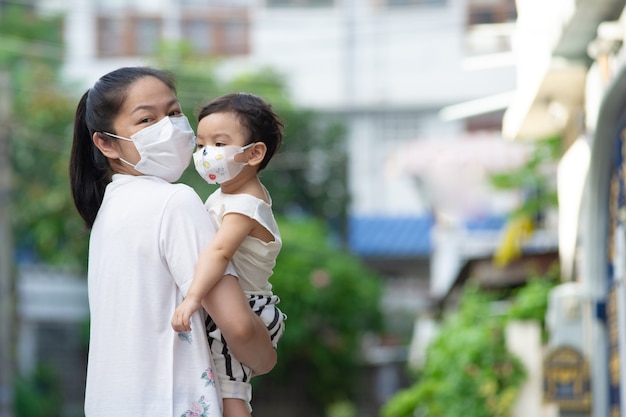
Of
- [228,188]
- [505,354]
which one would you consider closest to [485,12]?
[505,354]

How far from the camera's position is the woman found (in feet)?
10.4

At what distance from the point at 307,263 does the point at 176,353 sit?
2221 centimetres

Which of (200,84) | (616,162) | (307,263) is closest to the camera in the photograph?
(616,162)

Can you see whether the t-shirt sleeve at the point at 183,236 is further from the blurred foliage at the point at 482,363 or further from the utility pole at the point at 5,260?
the utility pole at the point at 5,260

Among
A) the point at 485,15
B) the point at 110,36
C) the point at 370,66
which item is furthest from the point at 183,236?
the point at 110,36

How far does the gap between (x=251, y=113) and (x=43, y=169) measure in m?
23.9

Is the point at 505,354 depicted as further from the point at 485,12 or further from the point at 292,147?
the point at 485,12

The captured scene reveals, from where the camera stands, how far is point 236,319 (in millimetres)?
3152

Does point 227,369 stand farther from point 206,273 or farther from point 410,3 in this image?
point 410,3

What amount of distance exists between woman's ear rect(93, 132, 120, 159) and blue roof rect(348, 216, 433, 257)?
29.1 meters

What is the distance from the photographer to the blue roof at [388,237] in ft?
108

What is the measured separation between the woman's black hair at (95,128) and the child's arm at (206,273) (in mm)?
467

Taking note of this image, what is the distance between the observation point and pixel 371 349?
29.3m

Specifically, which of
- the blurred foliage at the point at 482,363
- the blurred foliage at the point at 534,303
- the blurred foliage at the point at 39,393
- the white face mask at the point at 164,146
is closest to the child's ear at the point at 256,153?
the white face mask at the point at 164,146
